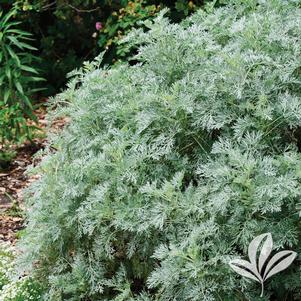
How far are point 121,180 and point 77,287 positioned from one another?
22.3 inches

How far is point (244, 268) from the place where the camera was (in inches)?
107

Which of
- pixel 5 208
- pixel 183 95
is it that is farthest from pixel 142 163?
pixel 5 208

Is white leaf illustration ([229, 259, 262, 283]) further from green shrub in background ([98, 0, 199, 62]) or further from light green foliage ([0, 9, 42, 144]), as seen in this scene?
green shrub in background ([98, 0, 199, 62])

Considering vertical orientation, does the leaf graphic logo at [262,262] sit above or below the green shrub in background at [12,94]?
above

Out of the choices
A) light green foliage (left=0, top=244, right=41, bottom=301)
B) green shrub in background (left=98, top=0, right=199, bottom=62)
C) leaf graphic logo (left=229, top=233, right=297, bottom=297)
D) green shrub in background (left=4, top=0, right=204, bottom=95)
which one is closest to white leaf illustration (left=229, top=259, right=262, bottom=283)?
leaf graphic logo (left=229, top=233, right=297, bottom=297)

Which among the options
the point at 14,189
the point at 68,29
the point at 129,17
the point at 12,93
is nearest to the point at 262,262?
the point at 14,189

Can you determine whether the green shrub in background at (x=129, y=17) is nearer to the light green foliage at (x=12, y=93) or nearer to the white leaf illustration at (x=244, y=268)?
the light green foliage at (x=12, y=93)

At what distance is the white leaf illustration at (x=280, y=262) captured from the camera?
2721 millimetres

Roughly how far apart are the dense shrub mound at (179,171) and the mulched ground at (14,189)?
1.22 metres

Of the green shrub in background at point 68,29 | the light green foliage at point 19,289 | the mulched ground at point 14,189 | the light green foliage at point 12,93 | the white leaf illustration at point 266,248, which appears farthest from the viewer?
the green shrub in background at point 68,29

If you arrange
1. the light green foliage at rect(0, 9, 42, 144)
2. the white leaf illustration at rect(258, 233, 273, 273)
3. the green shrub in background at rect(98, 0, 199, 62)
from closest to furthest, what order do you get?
the white leaf illustration at rect(258, 233, 273, 273) < the light green foliage at rect(0, 9, 42, 144) < the green shrub in background at rect(98, 0, 199, 62)

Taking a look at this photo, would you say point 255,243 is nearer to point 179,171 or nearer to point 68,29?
point 179,171

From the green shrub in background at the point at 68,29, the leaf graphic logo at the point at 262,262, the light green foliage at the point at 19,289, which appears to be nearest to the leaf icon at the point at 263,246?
the leaf graphic logo at the point at 262,262

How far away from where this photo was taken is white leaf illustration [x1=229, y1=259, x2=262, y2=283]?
272 cm
